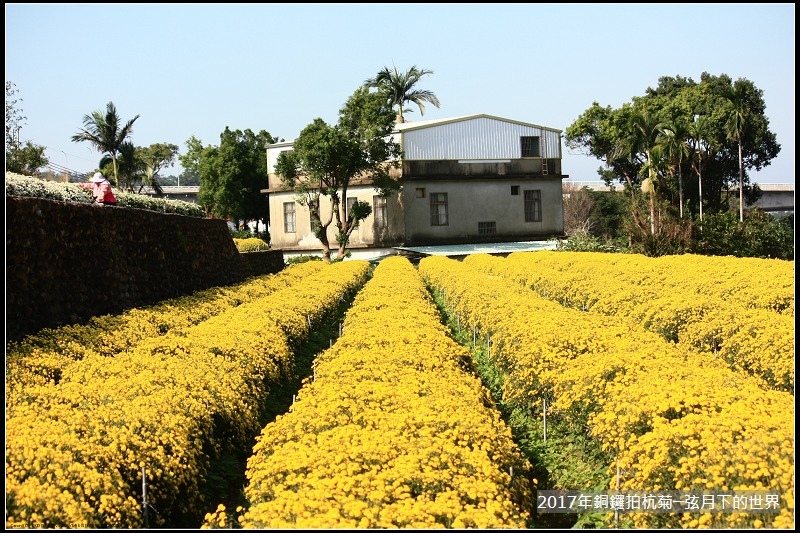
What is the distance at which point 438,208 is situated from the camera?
45250mm

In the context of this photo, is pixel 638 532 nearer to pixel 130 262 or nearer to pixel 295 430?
pixel 295 430

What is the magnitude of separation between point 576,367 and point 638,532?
3677 mm

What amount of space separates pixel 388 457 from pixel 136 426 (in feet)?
9.13

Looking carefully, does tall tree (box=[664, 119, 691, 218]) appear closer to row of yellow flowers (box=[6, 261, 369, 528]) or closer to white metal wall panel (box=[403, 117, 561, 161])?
white metal wall panel (box=[403, 117, 561, 161])

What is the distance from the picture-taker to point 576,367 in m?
9.37

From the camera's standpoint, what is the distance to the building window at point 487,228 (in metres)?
45.8

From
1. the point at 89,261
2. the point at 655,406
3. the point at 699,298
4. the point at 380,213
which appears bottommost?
the point at 655,406

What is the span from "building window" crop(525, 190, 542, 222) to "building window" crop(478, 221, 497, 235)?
80.4 inches

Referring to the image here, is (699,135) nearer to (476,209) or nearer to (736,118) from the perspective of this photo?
(736,118)

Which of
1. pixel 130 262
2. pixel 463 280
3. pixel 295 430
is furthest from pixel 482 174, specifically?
pixel 295 430

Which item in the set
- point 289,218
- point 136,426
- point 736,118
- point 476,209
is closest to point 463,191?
point 476,209

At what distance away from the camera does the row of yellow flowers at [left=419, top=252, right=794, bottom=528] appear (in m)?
5.88

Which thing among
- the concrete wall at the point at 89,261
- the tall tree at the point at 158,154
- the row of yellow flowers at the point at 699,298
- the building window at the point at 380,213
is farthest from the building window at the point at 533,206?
the tall tree at the point at 158,154

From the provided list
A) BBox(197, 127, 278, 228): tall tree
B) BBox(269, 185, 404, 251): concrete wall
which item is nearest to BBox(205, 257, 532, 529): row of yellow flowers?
BBox(269, 185, 404, 251): concrete wall
